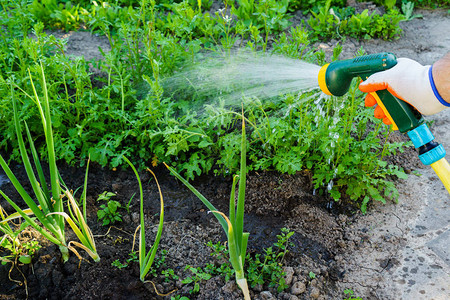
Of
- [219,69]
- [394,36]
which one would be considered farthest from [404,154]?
[394,36]

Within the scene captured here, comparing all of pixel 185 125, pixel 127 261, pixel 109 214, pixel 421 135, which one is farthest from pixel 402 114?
pixel 109 214

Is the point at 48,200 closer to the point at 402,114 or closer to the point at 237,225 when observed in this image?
the point at 237,225

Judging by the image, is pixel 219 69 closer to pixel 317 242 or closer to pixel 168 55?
pixel 168 55

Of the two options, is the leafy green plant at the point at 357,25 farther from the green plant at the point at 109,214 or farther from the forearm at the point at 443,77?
the green plant at the point at 109,214

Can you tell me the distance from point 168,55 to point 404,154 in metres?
1.63

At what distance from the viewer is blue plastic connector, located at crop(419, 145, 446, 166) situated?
5.85 ft

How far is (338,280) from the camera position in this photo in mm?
2088

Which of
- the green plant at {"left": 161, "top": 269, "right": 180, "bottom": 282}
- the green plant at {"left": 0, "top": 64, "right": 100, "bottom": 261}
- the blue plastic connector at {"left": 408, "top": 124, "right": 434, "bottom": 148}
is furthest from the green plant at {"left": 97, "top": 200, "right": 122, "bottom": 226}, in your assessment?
the blue plastic connector at {"left": 408, "top": 124, "right": 434, "bottom": 148}

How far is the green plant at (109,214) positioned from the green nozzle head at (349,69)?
123cm

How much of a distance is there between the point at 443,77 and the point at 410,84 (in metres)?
0.12

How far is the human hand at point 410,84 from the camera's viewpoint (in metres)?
1.69

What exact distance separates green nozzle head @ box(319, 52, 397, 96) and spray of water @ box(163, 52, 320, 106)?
0.81m

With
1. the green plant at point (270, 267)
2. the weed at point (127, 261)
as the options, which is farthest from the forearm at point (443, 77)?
the weed at point (127, 261)

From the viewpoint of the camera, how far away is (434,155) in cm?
179
